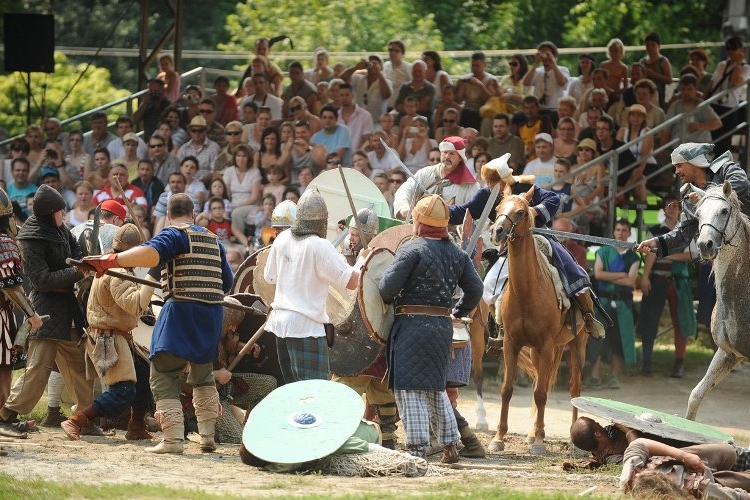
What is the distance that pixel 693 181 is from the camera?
1075 centimetres

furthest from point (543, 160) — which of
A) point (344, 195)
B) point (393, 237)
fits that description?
point (393, 237)

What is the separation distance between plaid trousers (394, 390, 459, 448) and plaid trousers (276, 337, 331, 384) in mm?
640

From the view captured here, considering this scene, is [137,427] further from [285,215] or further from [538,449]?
[538,449]

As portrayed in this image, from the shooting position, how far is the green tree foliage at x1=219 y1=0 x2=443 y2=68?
3362cm

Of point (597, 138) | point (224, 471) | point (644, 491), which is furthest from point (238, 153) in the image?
point (644, 491)

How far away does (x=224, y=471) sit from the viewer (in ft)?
29.6

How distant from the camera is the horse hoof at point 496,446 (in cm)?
1144

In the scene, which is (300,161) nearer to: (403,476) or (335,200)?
(335,200)

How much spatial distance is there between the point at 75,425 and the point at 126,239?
1356 mm

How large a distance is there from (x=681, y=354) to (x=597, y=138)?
Answer: 2.64m

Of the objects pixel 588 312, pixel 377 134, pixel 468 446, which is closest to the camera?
pixel 468 446

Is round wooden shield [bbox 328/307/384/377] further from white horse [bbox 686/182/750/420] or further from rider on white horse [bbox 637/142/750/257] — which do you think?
white horse [bbox 686/182/750/420]

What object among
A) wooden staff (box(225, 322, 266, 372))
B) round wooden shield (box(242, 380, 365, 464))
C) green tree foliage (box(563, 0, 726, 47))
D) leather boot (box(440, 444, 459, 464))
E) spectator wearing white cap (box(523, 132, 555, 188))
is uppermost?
green tree foliage (box(563, 0, 726, 47))

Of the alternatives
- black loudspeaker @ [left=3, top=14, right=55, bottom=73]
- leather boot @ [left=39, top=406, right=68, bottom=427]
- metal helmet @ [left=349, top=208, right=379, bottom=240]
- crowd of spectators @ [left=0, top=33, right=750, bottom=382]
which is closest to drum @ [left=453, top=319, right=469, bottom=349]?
metal helmet @ [left=349, top=208, right=379, bottom=240]
